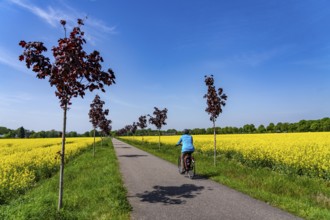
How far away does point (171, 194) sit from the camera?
904 cm

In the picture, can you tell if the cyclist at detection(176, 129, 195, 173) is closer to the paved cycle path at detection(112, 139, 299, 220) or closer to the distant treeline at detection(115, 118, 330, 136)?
the paved cycle path at detection(112, 139, 299, 220)

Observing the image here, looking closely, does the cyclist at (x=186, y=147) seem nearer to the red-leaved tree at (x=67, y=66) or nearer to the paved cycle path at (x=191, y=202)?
the paved cycle path at (x=191, y=202)

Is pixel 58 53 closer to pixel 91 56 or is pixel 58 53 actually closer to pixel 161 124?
pixel 91 56

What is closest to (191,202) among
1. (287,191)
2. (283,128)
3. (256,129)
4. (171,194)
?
(171,194)

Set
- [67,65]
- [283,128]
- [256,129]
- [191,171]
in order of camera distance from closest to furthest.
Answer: [67,65], [191,171], [283,128], [256,129]

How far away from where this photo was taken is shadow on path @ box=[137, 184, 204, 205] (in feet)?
26.9

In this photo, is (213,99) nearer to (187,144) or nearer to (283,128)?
→ (187,144)

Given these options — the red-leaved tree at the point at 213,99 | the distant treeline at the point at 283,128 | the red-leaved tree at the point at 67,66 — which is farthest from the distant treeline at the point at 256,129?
the red-leaved tree at the point at 67,66

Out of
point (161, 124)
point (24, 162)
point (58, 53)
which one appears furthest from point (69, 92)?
point (161, 124)

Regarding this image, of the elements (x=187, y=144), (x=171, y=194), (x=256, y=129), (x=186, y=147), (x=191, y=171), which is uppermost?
(x=256, y=129)

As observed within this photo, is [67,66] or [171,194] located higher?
[67,66]

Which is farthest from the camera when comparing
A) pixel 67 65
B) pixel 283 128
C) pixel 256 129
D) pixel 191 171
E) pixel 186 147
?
pixel 256 129

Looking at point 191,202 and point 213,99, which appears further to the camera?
point 213,99

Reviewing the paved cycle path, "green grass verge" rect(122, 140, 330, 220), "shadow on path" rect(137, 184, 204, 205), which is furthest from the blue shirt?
"shadow on path" rect(137, 184, 204, 205)
